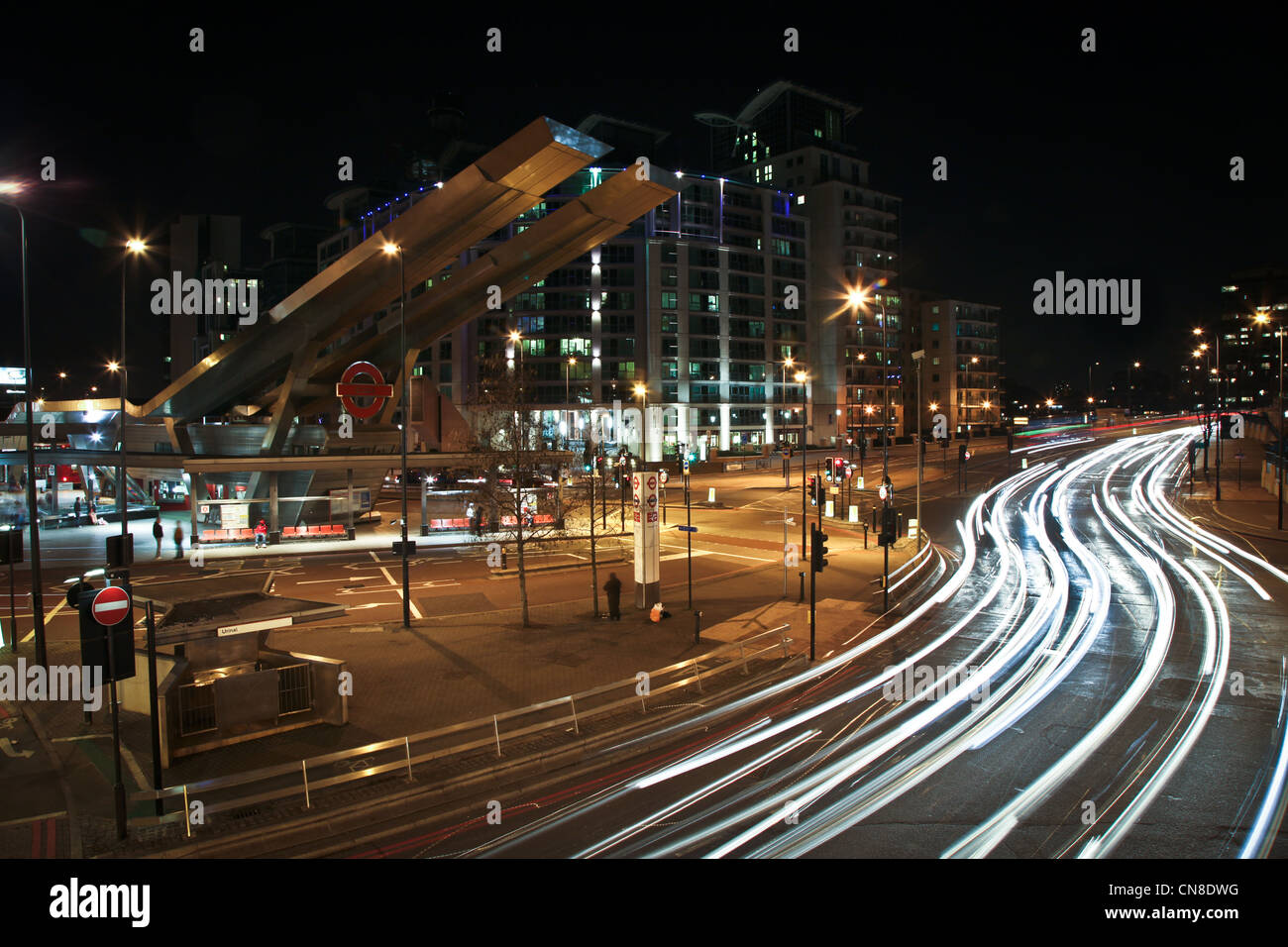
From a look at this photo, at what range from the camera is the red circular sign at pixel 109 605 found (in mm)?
9125

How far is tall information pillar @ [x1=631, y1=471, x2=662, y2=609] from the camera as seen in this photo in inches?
777

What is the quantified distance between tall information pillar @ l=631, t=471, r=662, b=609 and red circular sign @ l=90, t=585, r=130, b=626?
12144 mm

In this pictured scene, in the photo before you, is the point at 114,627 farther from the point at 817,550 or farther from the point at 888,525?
the point at 888,525

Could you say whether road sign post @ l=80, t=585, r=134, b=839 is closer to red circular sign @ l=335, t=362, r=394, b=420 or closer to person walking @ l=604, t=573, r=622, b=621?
person walking @ l=604, t=573, r=622, b=621

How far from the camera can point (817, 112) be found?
105562 millimetres

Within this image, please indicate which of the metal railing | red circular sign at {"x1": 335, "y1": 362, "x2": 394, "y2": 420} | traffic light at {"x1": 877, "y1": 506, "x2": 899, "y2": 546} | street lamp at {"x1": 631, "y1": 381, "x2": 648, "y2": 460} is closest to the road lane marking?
red circular sign at {"x1": 335, "y1": 362, "x2": 394, "y2": 420}

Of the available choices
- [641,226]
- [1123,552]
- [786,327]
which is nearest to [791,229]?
[786,327]

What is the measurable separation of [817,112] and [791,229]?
75.2 ft

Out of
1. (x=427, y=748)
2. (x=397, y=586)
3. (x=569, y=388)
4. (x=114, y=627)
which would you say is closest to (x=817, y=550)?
(x=427, y=748)

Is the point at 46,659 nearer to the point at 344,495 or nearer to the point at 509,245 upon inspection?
the point at 344,495

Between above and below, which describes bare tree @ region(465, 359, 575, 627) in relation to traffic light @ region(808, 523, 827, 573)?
above

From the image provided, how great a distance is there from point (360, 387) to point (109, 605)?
2625 centimetres

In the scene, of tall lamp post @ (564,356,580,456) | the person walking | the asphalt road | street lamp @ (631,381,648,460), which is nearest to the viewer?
the asphalt road
